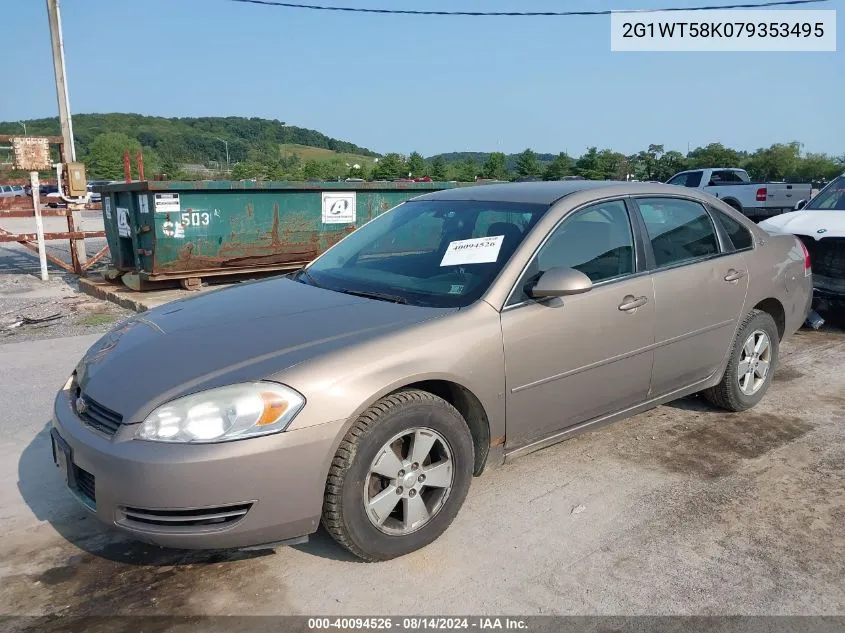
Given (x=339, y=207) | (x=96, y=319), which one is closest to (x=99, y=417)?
(x=96, y=319)

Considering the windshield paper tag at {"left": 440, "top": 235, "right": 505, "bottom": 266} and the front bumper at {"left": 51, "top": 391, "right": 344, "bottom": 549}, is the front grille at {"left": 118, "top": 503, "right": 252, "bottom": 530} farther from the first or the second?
the windshield paper tag at {"left": 440, "top": 235, "right": 505, "bottom": 266}

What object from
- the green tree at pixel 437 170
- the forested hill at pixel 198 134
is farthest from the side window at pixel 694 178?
the forested hill at pixel 198 134

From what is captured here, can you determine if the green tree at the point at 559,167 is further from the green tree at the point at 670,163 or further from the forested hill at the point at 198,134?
the forested hill at the point at 198,134

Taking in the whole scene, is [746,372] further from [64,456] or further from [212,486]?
[64,456]

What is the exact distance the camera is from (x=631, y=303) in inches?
142

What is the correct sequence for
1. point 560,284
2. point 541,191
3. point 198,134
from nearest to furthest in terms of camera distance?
point 560,284, point 541,191, point 198,134

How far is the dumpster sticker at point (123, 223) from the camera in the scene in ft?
29.3

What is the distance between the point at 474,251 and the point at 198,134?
96312 mm

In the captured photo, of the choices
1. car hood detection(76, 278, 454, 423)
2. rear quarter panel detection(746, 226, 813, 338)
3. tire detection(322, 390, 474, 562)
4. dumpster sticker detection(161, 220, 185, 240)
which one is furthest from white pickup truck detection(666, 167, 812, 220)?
tire detection(322, 390, 474, 562)

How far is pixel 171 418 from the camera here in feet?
8.11

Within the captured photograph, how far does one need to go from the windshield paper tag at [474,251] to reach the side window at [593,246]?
21 cm

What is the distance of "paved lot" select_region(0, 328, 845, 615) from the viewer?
2602 millimetres

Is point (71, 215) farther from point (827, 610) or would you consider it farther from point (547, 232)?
point (827, 610)

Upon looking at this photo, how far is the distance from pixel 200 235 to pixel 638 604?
7388 mm
